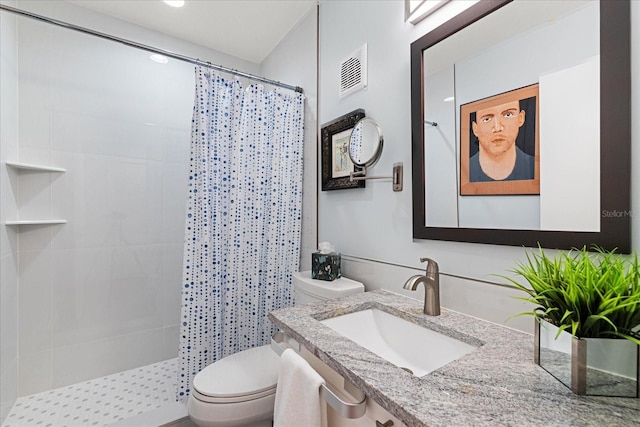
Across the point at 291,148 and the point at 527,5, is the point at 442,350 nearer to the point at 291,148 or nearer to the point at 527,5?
the point at 527,5

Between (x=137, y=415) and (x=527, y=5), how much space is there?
2374mm

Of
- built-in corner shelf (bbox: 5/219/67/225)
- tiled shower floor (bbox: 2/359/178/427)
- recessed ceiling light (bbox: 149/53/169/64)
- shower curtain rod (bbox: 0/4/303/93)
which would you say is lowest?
tiled shower floor (bbox: 2/359/178/427)

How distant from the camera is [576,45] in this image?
28.4 inches

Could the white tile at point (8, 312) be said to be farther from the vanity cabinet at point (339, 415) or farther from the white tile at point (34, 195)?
the vanity cabinet at point (339, 415)

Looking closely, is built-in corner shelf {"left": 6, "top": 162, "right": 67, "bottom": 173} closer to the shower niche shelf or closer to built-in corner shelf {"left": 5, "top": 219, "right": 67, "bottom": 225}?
the shower niche shelf

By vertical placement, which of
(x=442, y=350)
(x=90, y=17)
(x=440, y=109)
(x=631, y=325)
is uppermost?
(x=90, y=17)

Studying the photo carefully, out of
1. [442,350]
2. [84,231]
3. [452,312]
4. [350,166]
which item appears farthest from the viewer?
[84,231]

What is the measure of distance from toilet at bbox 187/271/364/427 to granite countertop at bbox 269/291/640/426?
523mm

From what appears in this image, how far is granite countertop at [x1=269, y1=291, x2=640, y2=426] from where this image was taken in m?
0.45

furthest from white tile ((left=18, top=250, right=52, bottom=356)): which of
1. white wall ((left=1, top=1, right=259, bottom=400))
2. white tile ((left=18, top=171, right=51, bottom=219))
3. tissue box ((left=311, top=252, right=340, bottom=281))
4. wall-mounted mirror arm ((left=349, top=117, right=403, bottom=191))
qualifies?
wall-mounted mirror arm ((left=349, top=117, right=403, bottom=191))

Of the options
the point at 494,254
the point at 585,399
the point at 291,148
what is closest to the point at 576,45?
the point at 494,254

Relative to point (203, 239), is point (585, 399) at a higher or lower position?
lower

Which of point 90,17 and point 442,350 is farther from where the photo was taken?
point 90,17

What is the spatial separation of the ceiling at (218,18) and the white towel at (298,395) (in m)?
1.99
